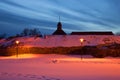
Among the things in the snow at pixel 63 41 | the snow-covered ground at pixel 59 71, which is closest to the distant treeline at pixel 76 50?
the snow at pixel 63 41

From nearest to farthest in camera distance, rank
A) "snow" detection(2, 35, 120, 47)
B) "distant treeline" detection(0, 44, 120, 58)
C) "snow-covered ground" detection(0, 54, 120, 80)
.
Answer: "snow-covered ground" detection(0, 54, 120, 80) < "distant treeline" detection(0, 44, 120, 58) < "snow" detection(2, 35, 120, 47)

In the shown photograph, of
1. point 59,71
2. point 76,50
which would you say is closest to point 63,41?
point 76,50

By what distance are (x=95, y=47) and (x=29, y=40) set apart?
14063 millimetres

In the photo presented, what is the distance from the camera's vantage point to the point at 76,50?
51.0m

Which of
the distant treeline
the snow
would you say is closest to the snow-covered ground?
the distant treeline

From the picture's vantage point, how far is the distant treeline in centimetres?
4744

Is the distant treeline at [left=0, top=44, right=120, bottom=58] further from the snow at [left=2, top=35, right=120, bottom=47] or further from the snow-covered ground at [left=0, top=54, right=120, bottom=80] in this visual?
the snow-covered ground at [left=0, top=54, right=120, bottom=80]

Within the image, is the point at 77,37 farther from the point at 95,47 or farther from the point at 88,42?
the point at 95,47

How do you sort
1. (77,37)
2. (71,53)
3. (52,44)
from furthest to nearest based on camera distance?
(77,37)
(52,44)
(71,53)

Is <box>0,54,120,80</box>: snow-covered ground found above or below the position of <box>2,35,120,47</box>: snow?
below

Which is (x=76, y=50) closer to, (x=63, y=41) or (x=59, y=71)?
(x=63, y=41)

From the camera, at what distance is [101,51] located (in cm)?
4697

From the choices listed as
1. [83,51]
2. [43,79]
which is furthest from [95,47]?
[43,79]

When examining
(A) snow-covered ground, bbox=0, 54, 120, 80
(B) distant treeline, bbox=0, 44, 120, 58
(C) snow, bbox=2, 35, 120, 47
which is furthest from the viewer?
(C) snow, bbox=2, 35, 120, 47
